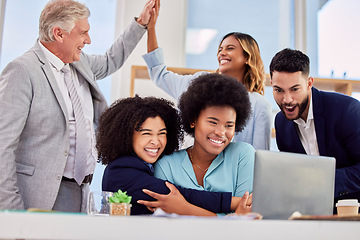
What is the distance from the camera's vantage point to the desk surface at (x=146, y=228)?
0.92m

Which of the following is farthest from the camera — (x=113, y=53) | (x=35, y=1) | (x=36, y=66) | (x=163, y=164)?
(x=35, y=1)

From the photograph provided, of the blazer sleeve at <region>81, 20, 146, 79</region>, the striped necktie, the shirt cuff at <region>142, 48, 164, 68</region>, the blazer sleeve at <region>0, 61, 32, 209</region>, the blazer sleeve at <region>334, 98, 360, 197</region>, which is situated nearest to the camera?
the blazer sleeve at <region>0, 61, 32, 209</region>

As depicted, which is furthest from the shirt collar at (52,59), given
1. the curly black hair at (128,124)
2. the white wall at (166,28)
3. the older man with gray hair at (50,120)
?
the white wall at (166,28)

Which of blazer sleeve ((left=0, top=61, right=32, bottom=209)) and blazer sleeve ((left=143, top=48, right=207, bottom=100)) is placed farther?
blazer sleeve ((left=143, top=48, right=207, bottom=100))

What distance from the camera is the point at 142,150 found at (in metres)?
1.74

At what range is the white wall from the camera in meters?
3.87

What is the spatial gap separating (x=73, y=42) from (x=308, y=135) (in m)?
1.36

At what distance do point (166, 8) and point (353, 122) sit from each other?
2.35m

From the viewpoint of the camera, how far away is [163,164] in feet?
5.87

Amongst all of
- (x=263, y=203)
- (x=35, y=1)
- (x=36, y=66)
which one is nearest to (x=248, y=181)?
(x=263, y=203)

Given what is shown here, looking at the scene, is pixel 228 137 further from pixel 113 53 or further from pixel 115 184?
pixel 113 53

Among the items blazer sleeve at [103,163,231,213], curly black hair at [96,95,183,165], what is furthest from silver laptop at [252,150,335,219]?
curly black hair at [96,95,183,165]

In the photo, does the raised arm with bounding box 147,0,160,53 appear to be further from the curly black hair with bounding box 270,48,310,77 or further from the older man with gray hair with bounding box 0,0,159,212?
the curly black hair with bounding box 270,48,310,77

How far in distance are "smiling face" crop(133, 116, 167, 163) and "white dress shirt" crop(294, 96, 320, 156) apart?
87cm
